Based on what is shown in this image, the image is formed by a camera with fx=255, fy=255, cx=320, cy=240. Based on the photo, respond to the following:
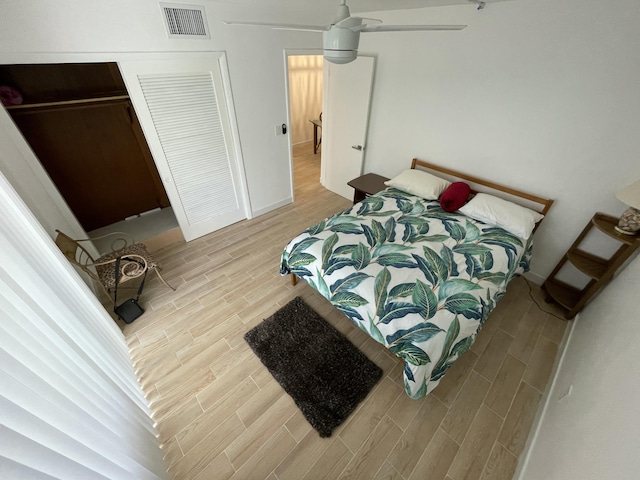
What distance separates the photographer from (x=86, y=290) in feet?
5.27

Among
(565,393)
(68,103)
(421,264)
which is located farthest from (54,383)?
(68,103)

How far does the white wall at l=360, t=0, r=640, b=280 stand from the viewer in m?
1.87

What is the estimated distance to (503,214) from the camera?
2.39 meters

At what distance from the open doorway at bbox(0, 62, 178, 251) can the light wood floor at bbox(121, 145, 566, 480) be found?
3.76 ft

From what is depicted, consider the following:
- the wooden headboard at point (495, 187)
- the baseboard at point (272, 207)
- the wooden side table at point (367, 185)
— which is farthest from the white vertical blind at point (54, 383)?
the wooden headboard at point (495, 187)

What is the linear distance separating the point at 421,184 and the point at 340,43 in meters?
2.03

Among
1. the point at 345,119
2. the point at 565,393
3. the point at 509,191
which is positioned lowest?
the point at 565,393

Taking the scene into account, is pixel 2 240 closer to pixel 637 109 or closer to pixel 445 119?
pixel 445 119

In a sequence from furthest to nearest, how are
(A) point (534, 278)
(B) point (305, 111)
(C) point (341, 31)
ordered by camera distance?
(B) point (305, 111) → (A) point (534, 278) → (C) point (341, 31)

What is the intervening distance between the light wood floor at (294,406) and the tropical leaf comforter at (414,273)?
1.06 feet

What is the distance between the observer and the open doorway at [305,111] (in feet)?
17.2

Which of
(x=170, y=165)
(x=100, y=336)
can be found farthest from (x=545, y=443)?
(x=170, y=165)

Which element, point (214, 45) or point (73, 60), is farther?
point (214, 45)

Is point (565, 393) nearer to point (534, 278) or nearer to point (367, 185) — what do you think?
point (534, 278)
